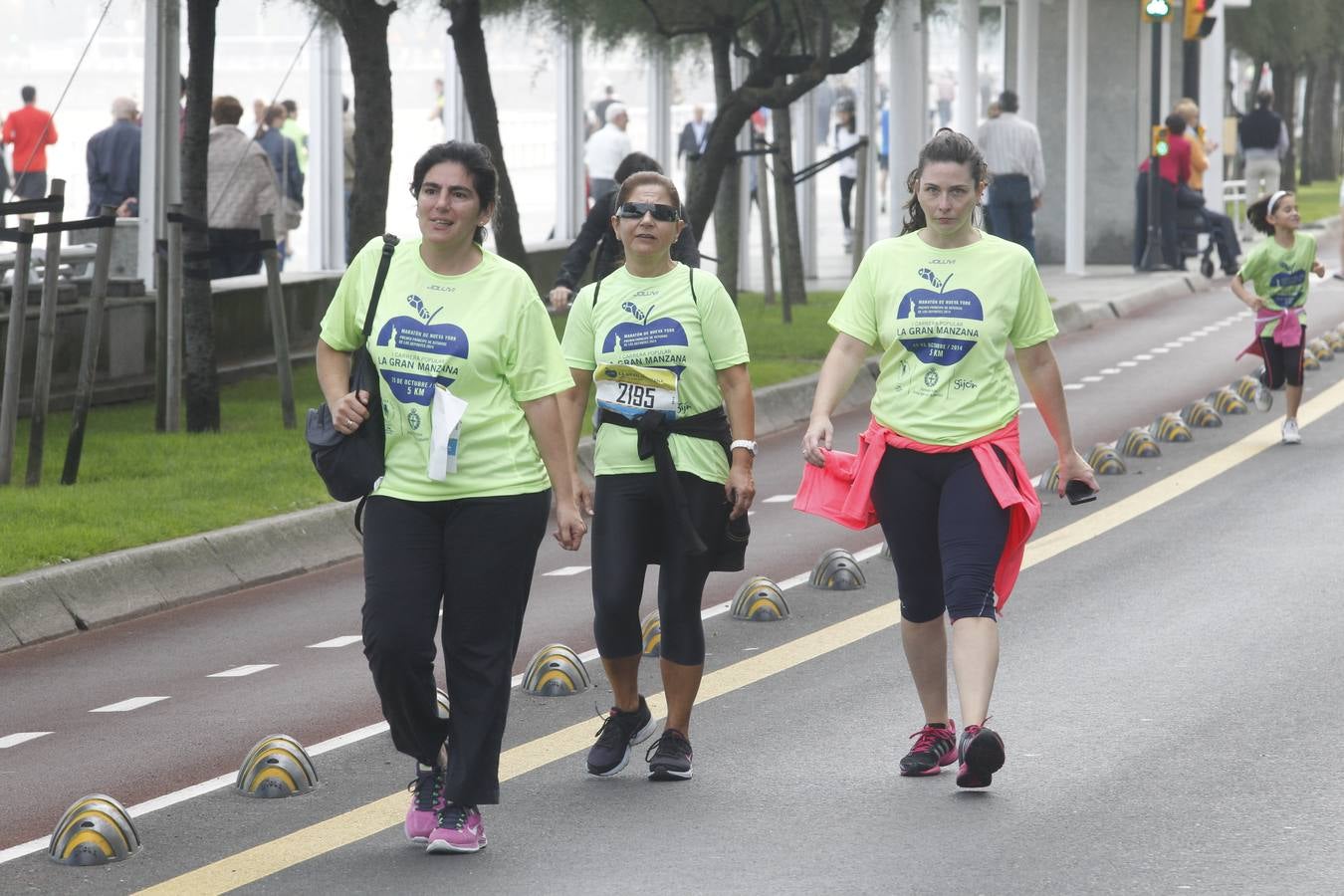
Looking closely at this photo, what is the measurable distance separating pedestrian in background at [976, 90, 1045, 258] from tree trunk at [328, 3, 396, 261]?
36.1 ft

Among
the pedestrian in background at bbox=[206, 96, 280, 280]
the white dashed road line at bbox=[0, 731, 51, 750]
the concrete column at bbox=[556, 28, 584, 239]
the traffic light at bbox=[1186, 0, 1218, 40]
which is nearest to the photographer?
the white dashed road line at bbox=[0, 731, 51, 750]

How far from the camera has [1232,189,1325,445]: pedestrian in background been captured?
14.2m

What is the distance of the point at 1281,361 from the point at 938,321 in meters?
8.37

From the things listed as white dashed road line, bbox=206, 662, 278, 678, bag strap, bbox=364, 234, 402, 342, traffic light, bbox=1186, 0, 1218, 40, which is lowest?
white dashed road line, bbox=206, 662, 278, 678

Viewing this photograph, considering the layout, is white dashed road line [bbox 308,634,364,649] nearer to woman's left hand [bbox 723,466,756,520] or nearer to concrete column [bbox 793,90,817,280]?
woman's left hand [bbox 723,466,756,520]

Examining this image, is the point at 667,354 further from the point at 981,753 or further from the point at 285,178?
the point at 285,178

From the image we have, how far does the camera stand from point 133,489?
37.9 ft

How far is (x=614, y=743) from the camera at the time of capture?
677 centimetres

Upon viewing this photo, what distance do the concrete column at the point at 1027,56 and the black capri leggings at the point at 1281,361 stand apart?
1522cm

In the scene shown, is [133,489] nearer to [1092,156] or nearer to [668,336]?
[668,336]

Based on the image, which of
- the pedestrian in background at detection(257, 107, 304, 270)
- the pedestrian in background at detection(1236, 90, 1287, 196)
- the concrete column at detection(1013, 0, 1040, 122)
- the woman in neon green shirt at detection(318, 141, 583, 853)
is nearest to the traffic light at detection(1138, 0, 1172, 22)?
the concrete column at detection(1013, 0, 1040, 122)

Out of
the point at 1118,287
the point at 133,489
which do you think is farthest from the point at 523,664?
the point at 1118,287

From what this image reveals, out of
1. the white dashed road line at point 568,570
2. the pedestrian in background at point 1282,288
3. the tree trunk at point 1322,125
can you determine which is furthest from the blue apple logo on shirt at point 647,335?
the tree trunk at point 1322,125

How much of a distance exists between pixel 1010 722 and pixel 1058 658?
1066mm
